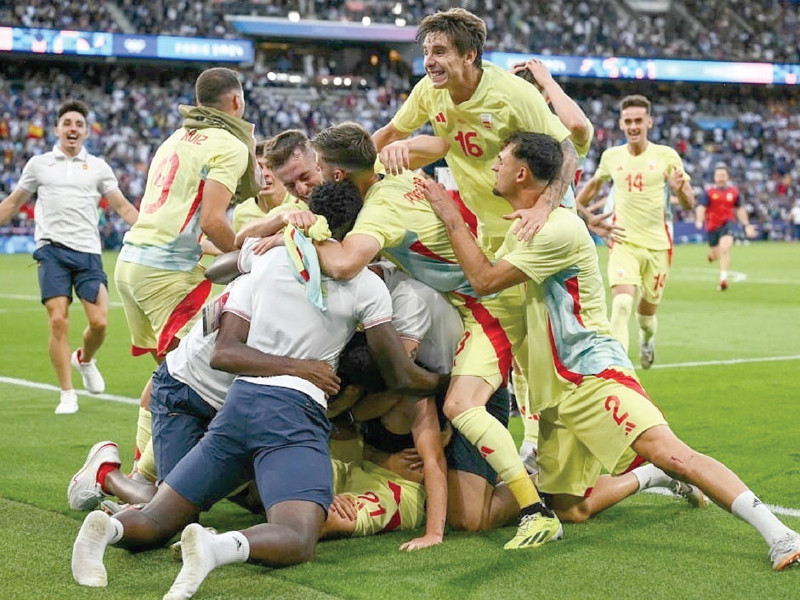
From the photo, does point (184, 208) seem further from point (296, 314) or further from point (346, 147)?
point (296, 314)

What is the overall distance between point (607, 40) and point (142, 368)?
137ft

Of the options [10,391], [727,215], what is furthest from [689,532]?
[727,215]

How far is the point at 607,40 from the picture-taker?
165ft

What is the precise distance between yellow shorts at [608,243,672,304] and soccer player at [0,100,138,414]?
4922 millimetres

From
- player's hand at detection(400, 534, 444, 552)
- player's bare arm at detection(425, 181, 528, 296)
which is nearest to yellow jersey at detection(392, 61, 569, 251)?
player's bare arm at detection(425, 181, 528, 296)

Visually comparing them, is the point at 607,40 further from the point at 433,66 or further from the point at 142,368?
the point at 433,66

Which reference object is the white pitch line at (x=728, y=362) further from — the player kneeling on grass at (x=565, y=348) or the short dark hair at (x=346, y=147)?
the short dark hair at (x=346, y=147)

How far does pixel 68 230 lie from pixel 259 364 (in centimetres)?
523

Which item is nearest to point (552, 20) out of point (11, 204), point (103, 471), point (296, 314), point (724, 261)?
point (724, 261)

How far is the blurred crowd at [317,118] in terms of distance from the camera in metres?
37.3

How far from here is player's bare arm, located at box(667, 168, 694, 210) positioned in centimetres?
1139

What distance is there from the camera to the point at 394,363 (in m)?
5.47

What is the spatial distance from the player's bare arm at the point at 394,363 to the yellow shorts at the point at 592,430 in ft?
2.34

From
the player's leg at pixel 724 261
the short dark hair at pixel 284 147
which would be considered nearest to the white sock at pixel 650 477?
the short dark hair at pixel 284 147
